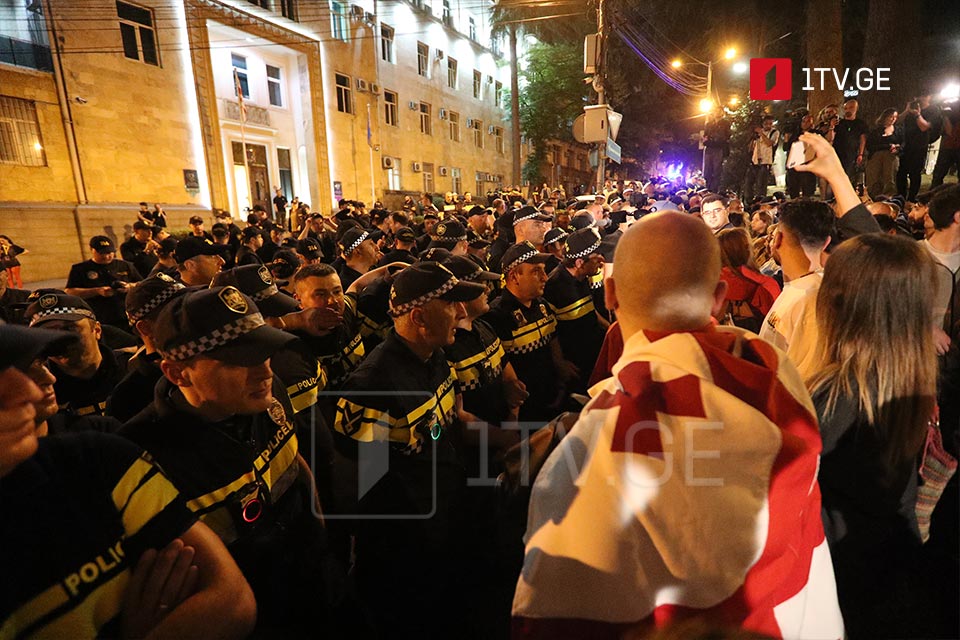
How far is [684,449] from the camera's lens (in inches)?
50.0

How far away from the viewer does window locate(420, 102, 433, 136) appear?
33.4 meters

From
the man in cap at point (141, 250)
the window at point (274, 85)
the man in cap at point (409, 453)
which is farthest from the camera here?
the window at point (274, 85)

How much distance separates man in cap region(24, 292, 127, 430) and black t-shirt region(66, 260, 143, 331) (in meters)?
3.10

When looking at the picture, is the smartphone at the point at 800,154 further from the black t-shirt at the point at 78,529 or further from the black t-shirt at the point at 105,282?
the black t-shirt at the point at 105,282

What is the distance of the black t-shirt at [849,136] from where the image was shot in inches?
384

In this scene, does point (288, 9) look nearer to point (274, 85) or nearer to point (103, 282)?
point (274, 85)

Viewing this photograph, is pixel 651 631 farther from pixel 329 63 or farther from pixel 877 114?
pixel 329 63

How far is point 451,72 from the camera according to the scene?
120 feet

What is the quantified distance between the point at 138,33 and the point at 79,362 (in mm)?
19651

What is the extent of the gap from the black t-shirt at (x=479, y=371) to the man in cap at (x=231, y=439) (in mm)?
1506

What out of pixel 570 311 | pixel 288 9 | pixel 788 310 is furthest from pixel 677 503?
pixel 288 9

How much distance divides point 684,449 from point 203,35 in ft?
77.7

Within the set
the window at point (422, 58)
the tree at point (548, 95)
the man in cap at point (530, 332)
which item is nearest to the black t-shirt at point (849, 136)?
the man in cap at point (530, 332)

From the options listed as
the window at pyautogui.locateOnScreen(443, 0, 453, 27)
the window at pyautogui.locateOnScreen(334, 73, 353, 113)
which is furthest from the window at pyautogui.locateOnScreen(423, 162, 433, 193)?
the window at pyautogui.locateOnScreen(443, 0, 453, 27)
